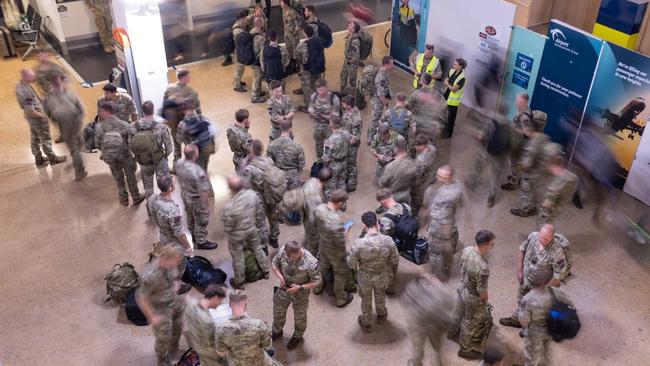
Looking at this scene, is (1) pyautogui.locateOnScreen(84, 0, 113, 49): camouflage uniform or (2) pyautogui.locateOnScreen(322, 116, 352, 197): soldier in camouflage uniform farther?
(1) pyautogui.locateOnScreen(84, 0, 113, 49): camouflage uniform

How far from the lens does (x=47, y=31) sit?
A: 14594 millimetres

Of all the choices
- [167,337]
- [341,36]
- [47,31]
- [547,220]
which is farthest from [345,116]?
[47,31]

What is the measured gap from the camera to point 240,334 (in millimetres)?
5660

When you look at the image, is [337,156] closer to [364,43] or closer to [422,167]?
[422,167]

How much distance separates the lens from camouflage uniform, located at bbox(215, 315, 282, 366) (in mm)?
5656

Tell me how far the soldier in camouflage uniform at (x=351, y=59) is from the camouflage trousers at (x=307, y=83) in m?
0.56

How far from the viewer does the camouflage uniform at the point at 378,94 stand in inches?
404

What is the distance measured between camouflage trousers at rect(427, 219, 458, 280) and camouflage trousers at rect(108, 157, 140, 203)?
4268 millimetres

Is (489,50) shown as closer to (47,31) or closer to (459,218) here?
(459,218)

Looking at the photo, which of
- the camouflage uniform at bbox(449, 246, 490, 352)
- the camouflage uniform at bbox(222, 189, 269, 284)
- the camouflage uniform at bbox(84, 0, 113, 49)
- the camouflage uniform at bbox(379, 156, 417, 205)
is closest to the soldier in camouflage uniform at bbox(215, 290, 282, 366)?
the camouflage uniform at bbox(222, 189, 269, 284)

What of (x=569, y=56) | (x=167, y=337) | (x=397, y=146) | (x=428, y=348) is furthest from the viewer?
(x=569, y=56)

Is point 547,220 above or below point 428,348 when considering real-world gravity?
→ above

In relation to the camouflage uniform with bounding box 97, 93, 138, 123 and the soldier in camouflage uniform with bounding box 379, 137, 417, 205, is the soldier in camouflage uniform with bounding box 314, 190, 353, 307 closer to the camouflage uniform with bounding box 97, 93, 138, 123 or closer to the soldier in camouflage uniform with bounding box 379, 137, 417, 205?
the soldier in camouflage uniform with bounding box 379, 137, 417, 205

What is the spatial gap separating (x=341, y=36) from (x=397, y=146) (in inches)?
290
